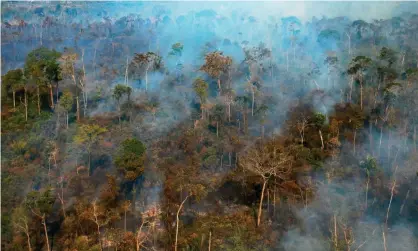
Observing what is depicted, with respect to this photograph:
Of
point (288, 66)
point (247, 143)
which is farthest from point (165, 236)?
point (288, 66)

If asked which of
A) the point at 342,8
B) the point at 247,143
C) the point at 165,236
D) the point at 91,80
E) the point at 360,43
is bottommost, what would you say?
the point at 165,236

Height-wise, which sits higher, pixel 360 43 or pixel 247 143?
pixel 360 43

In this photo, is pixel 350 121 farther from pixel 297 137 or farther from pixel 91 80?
pixel 91 80

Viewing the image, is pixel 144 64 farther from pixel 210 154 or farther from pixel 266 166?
pixel 266 166

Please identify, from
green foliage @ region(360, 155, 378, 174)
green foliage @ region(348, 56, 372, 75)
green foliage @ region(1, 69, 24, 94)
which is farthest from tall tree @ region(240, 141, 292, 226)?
green foliage @ region(1, 69, 24, 94)

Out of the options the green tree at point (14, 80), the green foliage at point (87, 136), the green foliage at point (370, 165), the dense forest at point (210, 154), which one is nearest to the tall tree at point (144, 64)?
the dense forest at point (210, 154)
